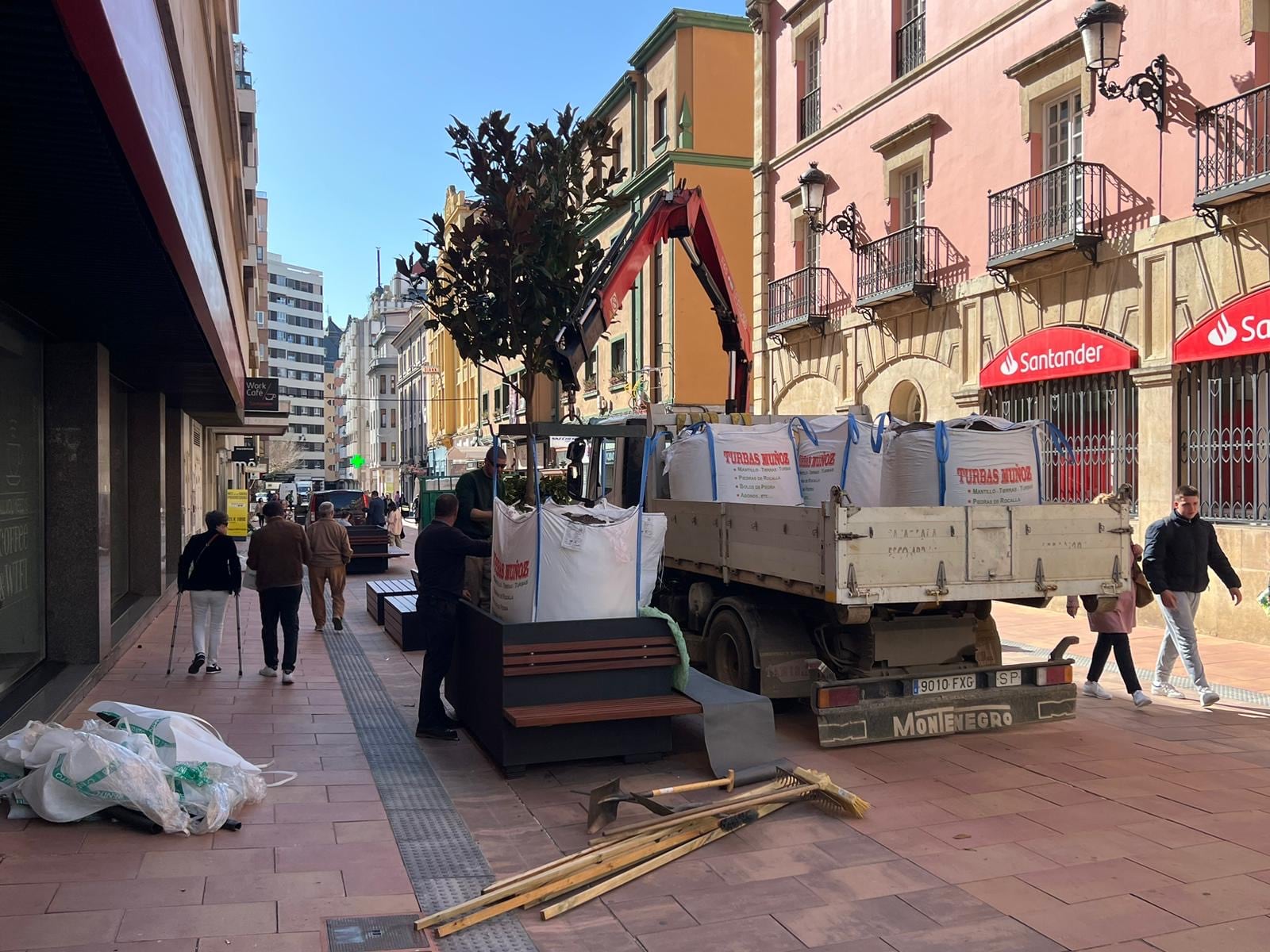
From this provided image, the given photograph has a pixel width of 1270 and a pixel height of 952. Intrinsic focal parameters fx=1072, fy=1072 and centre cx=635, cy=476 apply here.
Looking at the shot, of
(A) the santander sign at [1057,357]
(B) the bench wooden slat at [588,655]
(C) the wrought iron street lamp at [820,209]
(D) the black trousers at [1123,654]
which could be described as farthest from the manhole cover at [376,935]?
(C) the wrought iron street lamp at [820,209]

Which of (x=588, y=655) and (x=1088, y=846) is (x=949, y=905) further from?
(x=588, y=655)

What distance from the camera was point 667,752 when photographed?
6871mm

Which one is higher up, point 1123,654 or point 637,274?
point 637,274

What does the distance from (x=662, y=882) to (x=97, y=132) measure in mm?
3884

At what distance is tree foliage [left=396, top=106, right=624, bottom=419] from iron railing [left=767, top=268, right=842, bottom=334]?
10.1 m

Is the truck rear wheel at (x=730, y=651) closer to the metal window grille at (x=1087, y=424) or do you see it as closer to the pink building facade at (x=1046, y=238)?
the metal window grille at (x=1087, y=424)

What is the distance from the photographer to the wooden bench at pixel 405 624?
11406mm

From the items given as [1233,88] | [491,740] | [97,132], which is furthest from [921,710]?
[1233,88]

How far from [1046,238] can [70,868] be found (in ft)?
43.8

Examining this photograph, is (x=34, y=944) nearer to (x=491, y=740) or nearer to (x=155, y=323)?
(x=491, y=740)

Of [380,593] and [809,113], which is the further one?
[809,113]

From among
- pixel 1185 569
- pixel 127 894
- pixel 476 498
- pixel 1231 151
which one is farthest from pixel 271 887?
pixel 1231 151

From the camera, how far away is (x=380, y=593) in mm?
14094

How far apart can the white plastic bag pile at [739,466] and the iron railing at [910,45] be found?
36.4 feet
